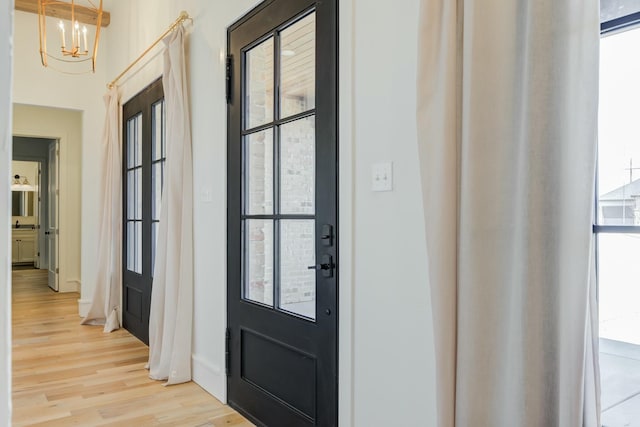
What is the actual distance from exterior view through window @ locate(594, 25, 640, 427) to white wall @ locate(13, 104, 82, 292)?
7216 mm

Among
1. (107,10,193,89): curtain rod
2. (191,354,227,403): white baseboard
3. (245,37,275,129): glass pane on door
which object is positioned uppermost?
(107,10,193,89): curtain rod

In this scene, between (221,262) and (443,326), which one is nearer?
(443,326)

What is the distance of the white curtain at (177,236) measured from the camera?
3221 millimetres

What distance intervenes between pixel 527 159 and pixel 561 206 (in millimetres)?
137

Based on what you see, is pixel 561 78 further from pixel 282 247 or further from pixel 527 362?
pixel 282 247

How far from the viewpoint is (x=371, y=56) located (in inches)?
71.6

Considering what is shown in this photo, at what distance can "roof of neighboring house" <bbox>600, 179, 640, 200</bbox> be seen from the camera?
3.84 feet

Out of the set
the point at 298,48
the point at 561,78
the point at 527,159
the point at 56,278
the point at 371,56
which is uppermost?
the point at 298,48

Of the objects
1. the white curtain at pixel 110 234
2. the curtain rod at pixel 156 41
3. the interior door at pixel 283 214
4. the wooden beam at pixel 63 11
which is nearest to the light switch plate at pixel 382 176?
the interior door at pixel 283 214

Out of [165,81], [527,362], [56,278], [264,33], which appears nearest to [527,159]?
[527,362]

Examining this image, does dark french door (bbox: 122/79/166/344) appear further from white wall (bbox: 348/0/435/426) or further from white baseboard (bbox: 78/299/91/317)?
white wall (bbox: 348/0/435/426)

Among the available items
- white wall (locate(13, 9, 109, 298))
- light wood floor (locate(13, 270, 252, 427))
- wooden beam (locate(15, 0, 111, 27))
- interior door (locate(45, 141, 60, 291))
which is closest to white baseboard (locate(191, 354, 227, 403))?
light wood floor (locate(13, 270, 252, 427))

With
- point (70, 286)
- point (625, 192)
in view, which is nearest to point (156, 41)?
point (625, 192)

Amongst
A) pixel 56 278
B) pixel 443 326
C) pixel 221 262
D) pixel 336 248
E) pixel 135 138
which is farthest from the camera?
pixel 56 278
